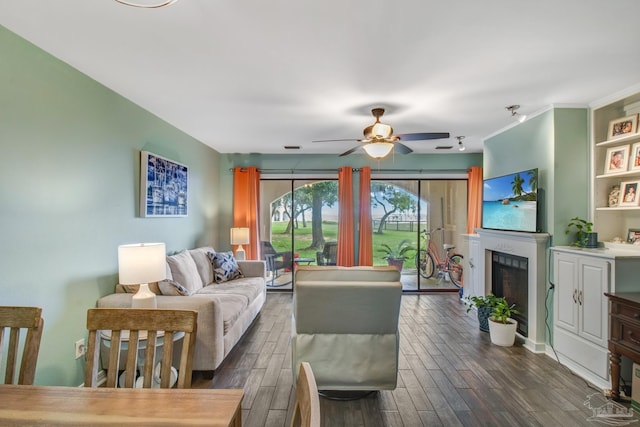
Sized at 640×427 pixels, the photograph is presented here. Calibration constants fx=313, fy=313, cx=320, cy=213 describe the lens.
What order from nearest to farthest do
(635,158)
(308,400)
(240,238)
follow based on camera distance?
(308,400) → (635,158) → (240,238)

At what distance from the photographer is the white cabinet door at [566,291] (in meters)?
2.92

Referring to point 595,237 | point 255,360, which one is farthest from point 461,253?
point 255,360

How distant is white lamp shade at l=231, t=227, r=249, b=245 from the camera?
5207 mm

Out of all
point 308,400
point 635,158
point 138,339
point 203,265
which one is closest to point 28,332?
point 138,339

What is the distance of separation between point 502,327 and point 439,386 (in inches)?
51.7

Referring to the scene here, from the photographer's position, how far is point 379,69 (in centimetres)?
245

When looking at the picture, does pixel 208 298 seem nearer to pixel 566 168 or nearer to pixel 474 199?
pixel 566 168

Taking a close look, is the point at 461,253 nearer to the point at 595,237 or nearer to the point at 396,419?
the point at 595,237

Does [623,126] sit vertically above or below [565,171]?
above

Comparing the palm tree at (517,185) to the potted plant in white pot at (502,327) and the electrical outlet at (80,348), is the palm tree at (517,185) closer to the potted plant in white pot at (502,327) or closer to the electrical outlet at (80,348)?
the potted plant in white pot at (502,327)

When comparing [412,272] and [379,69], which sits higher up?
[379,69]

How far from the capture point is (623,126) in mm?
2971

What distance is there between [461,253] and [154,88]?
556 cm

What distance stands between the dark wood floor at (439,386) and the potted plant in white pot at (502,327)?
0.34 feet
